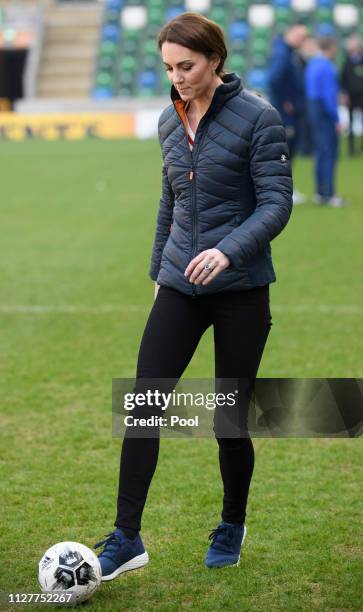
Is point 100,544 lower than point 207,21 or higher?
lower

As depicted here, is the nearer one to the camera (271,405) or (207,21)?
(207,21)

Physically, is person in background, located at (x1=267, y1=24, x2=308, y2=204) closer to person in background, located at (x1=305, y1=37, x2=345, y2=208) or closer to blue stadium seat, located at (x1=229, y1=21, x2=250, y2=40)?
person in background, located at (x1=305, y1=37, x2=345, y2=208)

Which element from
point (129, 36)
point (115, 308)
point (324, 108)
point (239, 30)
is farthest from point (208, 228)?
point (129, 36)

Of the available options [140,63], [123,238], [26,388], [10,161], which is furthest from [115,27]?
[26,388]

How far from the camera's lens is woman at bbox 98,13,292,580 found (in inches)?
162

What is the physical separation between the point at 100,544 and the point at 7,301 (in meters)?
6.14

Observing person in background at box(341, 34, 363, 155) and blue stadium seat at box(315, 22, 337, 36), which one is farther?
blue stadium seat at box(315, 22, 337, 36)

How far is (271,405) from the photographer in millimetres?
4371

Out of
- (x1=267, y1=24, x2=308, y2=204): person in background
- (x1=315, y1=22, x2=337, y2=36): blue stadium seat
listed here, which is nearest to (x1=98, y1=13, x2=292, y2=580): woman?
(x1=267, y1=24, x2=308, y2=204): person in background

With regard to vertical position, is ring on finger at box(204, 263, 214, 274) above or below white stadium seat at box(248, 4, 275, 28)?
below

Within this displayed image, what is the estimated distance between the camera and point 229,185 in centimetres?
420

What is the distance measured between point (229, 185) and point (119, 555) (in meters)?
1.44

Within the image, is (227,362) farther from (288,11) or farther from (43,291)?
(288,11)

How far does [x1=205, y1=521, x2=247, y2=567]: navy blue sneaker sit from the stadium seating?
35212 millimetres
